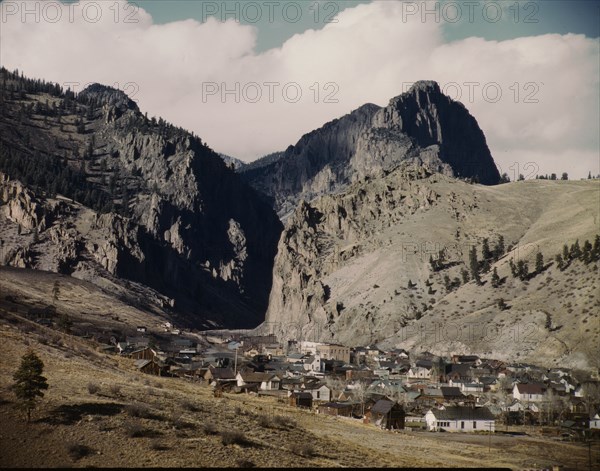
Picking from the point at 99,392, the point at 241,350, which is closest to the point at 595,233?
the point at 241,350

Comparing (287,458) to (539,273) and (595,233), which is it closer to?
(539,273)

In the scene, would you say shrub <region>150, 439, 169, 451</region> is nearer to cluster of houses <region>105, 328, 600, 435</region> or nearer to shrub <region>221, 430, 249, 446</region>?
shrub <region>221, 430, 249, 446</region>

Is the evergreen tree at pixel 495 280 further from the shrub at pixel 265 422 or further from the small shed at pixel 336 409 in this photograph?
the shrub at pixel 265 422

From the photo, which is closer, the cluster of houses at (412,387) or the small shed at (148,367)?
the small shed at (148,367)

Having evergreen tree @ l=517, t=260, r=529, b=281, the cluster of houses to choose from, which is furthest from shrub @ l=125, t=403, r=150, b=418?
evergreen tree @ l=517, t=260, r=529, b=281

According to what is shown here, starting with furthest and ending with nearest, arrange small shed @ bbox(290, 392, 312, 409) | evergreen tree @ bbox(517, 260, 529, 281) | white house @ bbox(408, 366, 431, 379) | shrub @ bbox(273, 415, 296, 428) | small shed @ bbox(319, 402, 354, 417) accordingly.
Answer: evergreen tree @ bbox(517, 260, 529, 281), white house @ bbox(408, 366, 431, 379), small shed @ bbox(290, 392, 312, 409), small shed @ bbox(319, 402, 354, 417), shrub @ bbox(273, 415, 296, 428)

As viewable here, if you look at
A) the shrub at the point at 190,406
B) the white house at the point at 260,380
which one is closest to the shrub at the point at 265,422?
the shrub at the point at 190,406

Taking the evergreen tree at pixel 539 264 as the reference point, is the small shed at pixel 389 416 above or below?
below
